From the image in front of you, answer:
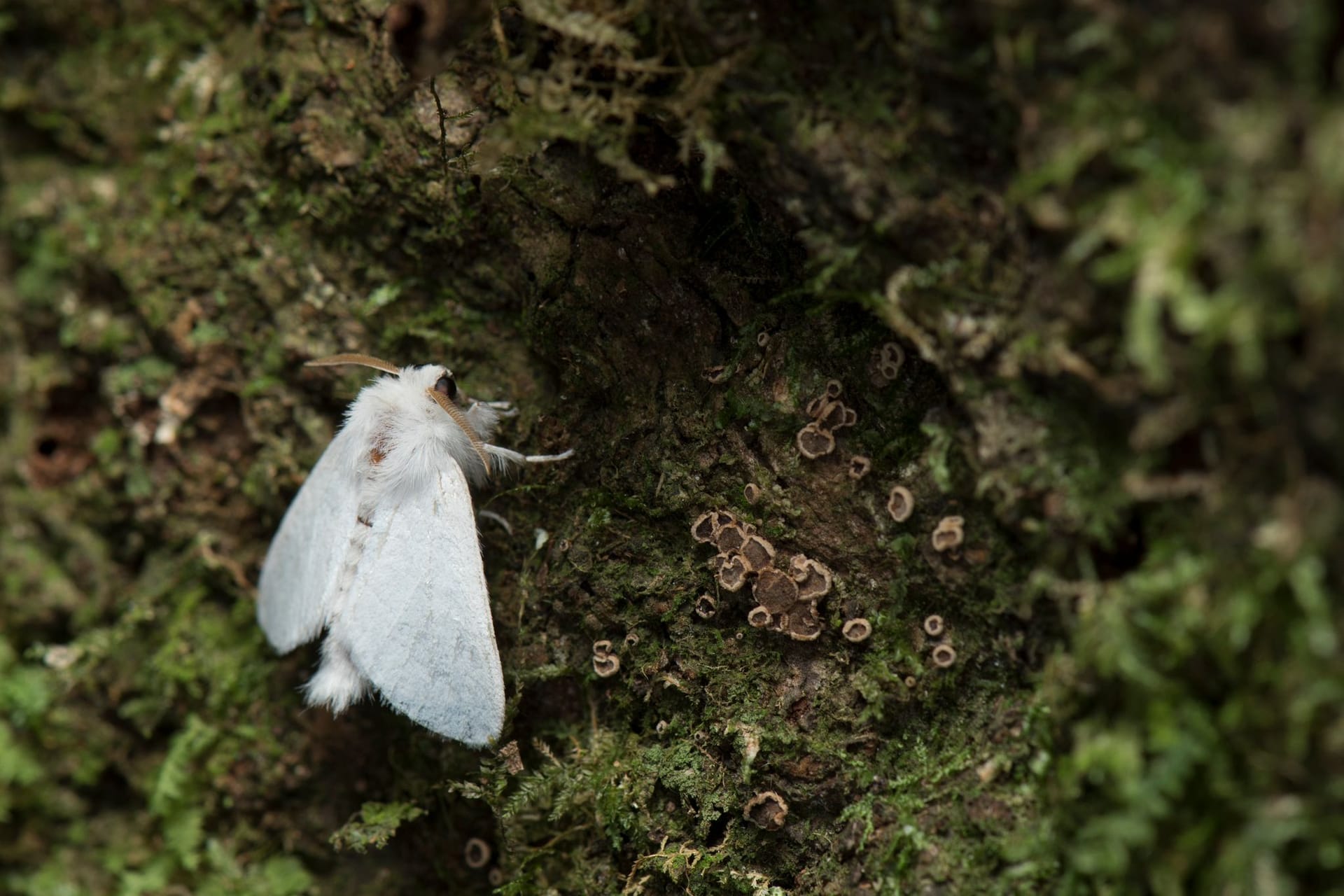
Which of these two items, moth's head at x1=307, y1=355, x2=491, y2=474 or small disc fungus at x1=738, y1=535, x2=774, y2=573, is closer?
small disc fungus at x1=738, y1=535, x2=774, y2=573

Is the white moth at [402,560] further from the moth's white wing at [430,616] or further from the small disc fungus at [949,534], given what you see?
the small disc fungus at [949,534]

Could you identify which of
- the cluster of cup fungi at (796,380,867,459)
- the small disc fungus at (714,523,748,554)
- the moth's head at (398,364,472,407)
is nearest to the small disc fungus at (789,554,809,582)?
the small disc fungus at (714,523,748,554)

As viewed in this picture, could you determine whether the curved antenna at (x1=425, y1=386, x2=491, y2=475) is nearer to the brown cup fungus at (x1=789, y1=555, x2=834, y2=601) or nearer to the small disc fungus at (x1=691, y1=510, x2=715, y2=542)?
the small disc fungus at (x1=691, y1=510, x2=715, y2=542)

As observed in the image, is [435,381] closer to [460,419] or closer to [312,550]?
[460,419]

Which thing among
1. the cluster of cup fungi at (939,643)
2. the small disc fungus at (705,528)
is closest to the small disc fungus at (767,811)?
the cluster of cup fungi at (939,643)

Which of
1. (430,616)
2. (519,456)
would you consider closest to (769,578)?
(519,456)

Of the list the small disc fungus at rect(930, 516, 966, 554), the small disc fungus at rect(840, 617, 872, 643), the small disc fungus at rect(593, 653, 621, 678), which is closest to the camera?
the small disc fungus at rect(930, 516, 966, 554)

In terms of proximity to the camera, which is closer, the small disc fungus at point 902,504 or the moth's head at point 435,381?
the small disc fungus at point 902,504
